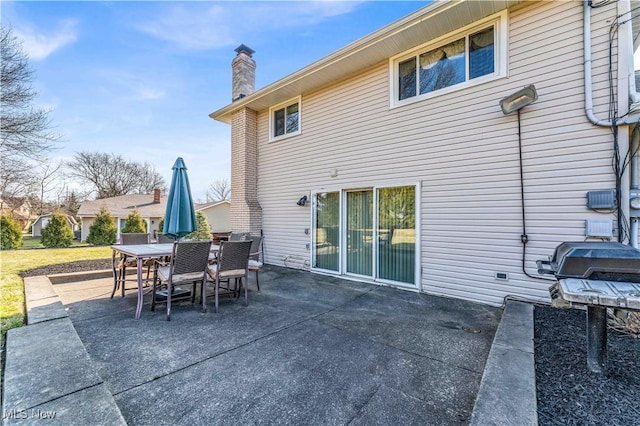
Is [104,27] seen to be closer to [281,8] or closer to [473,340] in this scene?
[281,8]

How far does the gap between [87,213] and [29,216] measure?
10.1 m

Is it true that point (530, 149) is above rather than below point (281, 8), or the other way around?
below

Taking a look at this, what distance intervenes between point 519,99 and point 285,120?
5.37 meters

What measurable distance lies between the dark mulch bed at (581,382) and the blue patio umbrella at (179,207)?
4824 millimetres

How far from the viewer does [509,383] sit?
1.76m

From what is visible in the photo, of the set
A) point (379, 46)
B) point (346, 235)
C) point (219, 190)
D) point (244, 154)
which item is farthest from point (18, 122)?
point (219, 190)

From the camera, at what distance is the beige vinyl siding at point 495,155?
372 centimetres

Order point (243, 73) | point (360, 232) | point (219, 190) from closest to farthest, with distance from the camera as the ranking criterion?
point (360, 232) → point (243, 73) → point (219, 190)

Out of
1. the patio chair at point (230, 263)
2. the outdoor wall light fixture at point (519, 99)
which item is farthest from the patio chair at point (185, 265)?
the outdoor wall light fixture at point (519, 99)

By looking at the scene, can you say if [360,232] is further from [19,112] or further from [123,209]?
[123,209]

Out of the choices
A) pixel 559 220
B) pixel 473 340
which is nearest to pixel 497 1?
pixel 559 220

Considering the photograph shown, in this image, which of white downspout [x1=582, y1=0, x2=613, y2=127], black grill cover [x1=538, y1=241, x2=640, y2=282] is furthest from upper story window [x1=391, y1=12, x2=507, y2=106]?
black grill cover [x1=538, y1=241, x2=640, y2=282]

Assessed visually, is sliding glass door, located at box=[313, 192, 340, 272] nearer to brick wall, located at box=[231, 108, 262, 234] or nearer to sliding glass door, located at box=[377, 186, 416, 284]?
sliding glass door, located at box=[377, 186, 416, 284]

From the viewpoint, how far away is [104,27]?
626 cm
